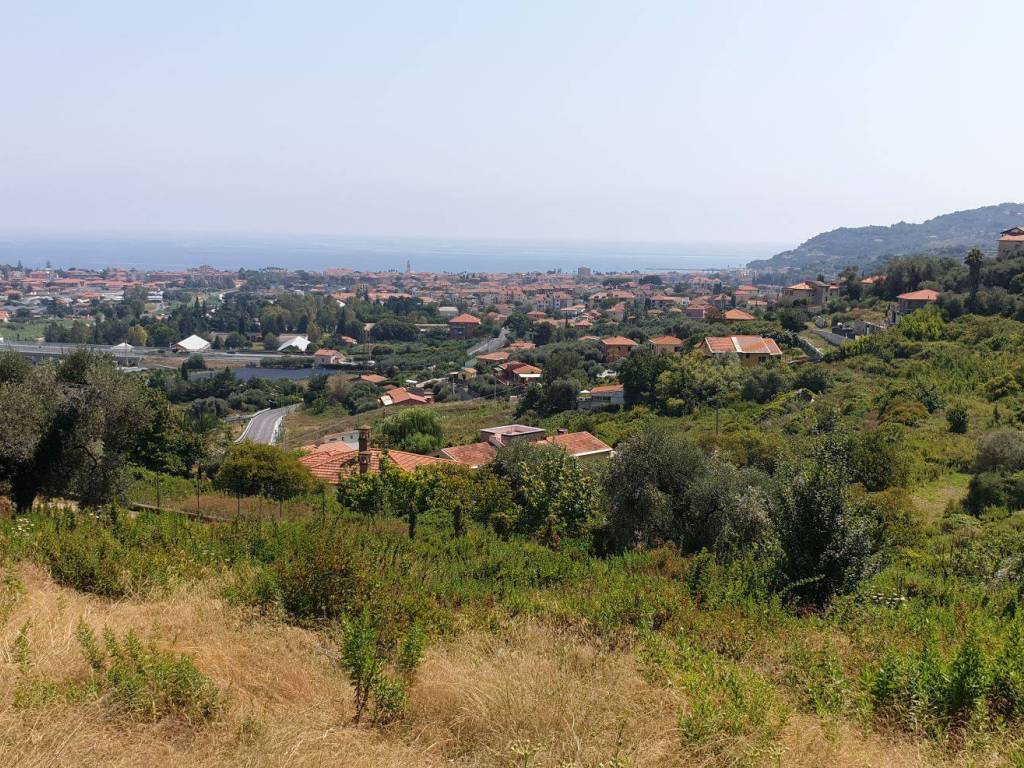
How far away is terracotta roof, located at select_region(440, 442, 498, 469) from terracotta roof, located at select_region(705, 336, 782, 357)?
18.9 metres

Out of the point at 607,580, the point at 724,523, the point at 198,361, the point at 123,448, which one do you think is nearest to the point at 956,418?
the point at 724,523

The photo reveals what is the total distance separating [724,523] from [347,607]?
25.3ft

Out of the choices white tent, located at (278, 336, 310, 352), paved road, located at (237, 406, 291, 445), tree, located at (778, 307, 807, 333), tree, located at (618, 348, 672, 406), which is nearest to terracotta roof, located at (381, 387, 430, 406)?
paved road, located at (237, 406, 291, 445)

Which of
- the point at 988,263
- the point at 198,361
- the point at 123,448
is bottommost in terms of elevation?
the point at 198,361

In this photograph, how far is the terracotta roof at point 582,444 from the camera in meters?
26.8

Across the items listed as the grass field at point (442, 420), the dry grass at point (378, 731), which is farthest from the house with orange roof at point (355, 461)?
the dry grass at point (378, 731)

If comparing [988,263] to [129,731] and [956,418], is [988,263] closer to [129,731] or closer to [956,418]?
[956,418]

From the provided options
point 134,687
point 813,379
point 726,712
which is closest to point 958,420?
point 813,379

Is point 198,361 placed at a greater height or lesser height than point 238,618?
lesser

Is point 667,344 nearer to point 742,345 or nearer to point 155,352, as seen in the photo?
point 742,345

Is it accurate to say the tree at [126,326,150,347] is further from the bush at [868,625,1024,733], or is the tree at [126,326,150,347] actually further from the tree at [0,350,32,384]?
the bush at [868,625,1024,733]

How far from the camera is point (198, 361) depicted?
225 feet

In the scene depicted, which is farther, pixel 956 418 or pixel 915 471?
pixel 956 418

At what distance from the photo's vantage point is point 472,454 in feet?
88.6
